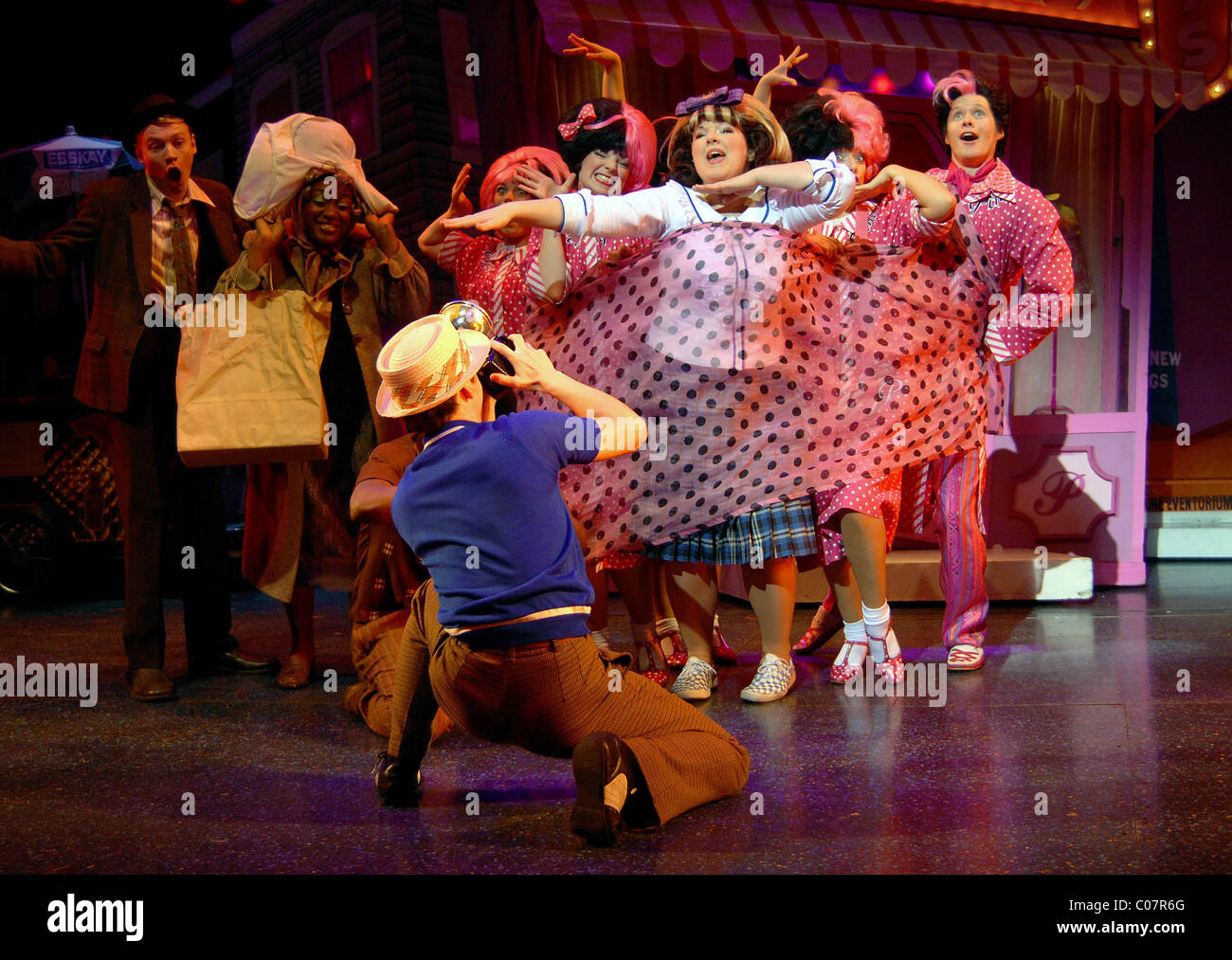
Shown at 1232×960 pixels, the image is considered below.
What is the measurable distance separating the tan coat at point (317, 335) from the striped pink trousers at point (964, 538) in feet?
5.99

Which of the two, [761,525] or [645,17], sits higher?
[645,17]

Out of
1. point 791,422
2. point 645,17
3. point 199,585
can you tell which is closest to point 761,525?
point 791,422

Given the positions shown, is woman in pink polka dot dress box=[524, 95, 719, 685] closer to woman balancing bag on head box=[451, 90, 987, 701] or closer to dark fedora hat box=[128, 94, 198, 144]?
woman balancing bag on head box=[451, 90, 987, 701]

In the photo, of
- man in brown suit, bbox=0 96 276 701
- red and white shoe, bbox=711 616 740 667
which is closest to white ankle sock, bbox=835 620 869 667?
red and white shoe, bbox=711 616 740 667

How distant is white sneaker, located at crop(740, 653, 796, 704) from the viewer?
333 cm

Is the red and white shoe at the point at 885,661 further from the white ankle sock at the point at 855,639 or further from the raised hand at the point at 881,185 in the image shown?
the raised hand at the point at 881,185

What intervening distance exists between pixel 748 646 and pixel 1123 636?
142cm

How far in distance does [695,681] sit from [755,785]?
2.80 feet

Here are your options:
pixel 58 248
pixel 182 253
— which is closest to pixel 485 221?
pixel 182 253

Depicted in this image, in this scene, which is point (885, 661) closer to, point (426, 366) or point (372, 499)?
point (372, 499)

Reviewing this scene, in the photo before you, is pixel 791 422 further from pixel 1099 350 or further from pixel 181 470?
pixel 1099 350

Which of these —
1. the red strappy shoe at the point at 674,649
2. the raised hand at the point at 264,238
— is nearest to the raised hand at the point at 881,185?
the red strappy shoe at the point at 674,649

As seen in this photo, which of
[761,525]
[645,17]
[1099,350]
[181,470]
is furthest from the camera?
[1099,350]

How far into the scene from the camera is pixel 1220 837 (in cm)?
211
